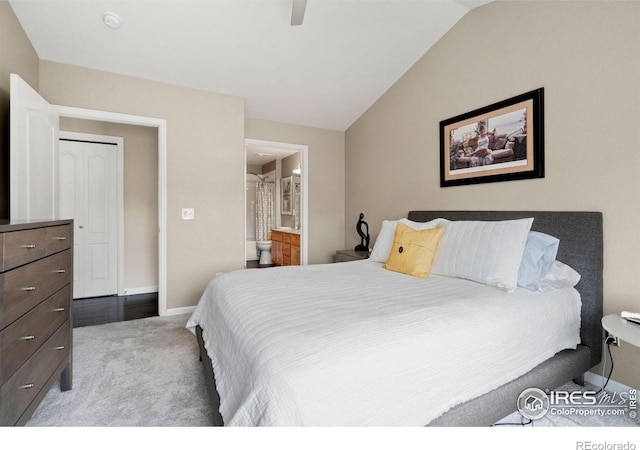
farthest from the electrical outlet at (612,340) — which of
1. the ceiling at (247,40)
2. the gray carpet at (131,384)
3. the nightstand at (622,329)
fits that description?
the ceiling at (247,40)

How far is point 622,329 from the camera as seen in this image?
4.87 feet

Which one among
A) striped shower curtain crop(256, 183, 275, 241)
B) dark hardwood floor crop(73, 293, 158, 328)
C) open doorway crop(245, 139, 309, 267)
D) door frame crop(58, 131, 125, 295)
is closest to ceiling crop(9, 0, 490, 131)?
door frame crop(58, 131, 125, 295)

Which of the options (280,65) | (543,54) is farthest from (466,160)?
(280,65)

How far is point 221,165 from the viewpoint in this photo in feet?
11.6

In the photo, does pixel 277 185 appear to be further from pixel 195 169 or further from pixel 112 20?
pixel 112 20

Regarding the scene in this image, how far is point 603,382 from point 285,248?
454 centimetres

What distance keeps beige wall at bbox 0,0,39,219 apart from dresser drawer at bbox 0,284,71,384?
1.11 m

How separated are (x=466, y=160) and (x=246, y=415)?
267 cm

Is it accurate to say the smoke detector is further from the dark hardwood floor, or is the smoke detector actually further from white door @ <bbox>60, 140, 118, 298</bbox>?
A: the dark hardwood floor

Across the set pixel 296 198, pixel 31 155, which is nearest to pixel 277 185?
pixel 296 198

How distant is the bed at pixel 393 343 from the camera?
100cm

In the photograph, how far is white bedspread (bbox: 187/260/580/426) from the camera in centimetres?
98

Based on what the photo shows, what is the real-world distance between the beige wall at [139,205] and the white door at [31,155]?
1.34 metres

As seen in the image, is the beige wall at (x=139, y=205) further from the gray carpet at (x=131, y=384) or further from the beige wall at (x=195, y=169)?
the gray carpet at (x=131, y=384)
